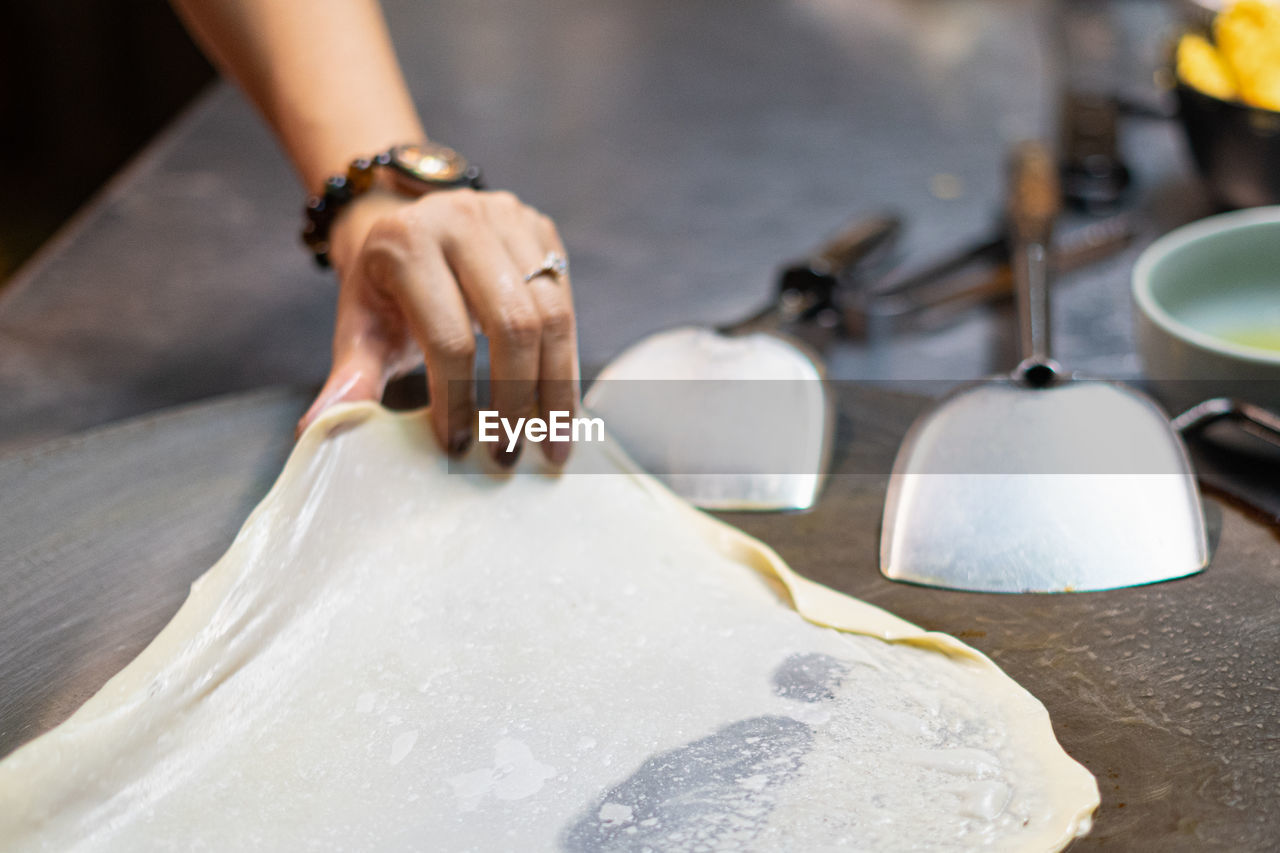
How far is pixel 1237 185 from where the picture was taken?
3.56 ft

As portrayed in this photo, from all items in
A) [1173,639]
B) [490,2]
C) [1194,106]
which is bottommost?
[1173,639]

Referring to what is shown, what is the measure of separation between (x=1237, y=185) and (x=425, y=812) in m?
0.98

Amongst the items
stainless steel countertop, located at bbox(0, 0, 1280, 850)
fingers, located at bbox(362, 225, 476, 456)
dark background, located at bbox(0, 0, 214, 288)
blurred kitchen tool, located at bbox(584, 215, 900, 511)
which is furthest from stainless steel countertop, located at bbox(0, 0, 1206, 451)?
dark background, located at bbox(0, 0, 214, 288)

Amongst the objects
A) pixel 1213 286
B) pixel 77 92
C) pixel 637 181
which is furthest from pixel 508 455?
pixel 77 92

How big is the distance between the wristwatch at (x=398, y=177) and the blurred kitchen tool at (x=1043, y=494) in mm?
404

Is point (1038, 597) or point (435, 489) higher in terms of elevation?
point (435, 489)

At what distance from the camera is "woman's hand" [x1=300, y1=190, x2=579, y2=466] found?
0.71 metres

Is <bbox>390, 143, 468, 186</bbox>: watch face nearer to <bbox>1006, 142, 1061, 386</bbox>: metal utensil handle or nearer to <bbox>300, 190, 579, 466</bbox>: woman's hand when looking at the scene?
<bbox>300, 190, 579, 466</bbox>: woman's hand

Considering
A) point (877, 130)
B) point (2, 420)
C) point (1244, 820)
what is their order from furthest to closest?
point (877, 130), point (2, 420), point (1244, 820)

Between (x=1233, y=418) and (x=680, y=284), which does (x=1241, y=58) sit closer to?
(x=1233, y=418)

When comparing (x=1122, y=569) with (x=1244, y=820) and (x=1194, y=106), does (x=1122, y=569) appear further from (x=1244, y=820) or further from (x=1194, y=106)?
(x=1194, y=106)

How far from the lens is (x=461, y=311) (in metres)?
0.71

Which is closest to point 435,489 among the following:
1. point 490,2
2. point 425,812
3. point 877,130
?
point 425,812

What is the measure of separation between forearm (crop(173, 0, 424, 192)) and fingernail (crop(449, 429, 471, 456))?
1.02 ft
